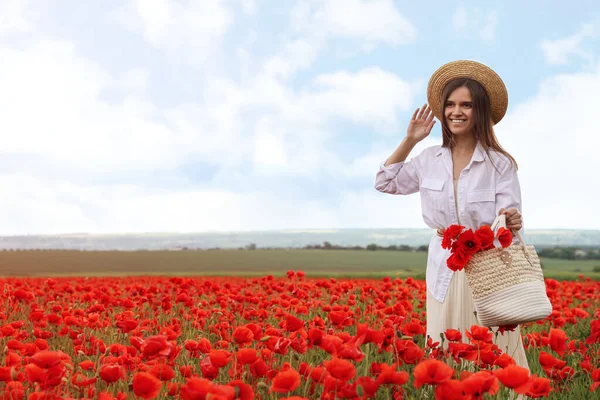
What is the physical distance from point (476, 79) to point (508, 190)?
0.82 metres

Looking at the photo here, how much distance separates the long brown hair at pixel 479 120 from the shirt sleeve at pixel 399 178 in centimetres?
27

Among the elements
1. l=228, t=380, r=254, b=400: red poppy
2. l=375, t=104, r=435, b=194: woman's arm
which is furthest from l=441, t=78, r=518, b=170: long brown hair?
l=228, t=380, r=254, b=400: red poppy

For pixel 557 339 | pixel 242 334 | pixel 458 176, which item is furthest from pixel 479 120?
pixel 242 334

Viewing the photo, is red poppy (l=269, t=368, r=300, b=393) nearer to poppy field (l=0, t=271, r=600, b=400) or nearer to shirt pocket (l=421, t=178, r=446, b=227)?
poppy field (l=0, t=271, r=600, b=400)

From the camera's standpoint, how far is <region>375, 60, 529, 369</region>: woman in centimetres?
355

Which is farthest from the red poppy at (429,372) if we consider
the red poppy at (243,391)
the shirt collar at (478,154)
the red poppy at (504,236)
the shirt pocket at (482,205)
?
the shirt collar at (478,154)

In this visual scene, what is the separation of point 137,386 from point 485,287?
1806 millimetres

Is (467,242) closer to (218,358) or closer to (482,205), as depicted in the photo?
(482,205)

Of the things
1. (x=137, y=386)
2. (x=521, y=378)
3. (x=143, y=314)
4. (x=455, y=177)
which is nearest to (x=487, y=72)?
(x=455, y=177)

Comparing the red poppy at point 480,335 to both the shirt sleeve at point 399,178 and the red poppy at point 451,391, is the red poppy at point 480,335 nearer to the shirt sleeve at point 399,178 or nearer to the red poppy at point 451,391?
the red poppy at point 451,391

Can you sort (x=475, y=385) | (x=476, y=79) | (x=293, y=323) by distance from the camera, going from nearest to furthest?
(x=475, y=385), (x=293, y=323), (x=476, y=79)

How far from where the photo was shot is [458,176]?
368cm

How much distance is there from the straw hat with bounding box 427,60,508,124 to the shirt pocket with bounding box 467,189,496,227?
66 cm

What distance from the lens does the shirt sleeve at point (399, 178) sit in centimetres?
398
